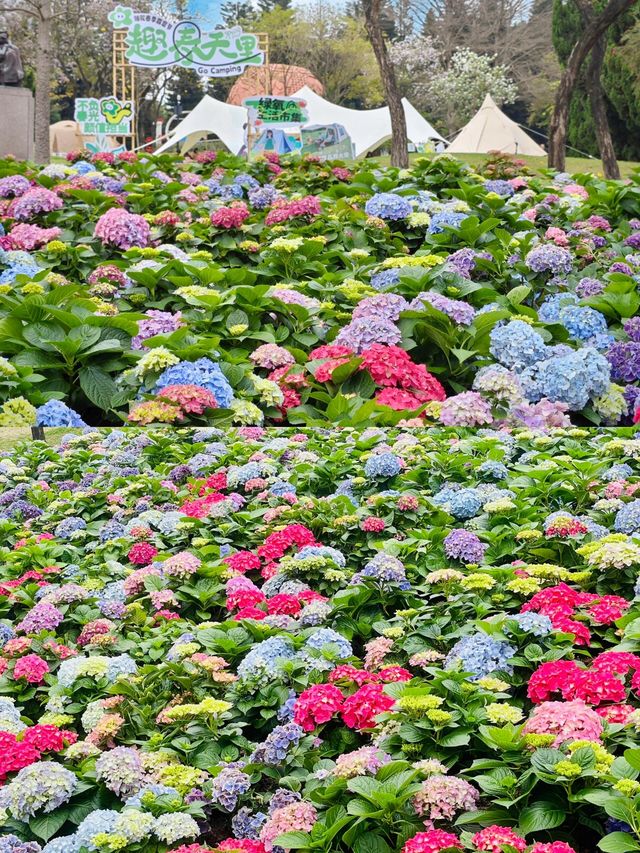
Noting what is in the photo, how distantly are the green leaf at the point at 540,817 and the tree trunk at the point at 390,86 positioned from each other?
1108cm

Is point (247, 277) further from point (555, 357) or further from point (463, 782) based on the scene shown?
point (463, 782)

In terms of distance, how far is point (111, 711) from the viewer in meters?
2.56

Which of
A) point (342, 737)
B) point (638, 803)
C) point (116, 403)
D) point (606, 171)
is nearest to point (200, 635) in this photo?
point (342, 737)

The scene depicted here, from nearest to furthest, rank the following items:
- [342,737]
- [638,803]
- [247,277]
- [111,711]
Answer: [638,803] → [342,737] → [111,711] → [247,277]

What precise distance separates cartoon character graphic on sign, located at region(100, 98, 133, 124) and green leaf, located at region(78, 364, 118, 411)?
19.4 m

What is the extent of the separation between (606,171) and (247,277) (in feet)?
25.0

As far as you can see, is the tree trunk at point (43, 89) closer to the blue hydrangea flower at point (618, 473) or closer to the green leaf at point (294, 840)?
the blue hydrangea flower at point (618, 473)

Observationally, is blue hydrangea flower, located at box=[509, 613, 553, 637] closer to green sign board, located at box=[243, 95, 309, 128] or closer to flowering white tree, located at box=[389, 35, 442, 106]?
green sign board, located at box=[243, 95, 309, 128]

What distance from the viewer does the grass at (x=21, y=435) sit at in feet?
17.1

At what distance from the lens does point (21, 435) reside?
529 centimetres

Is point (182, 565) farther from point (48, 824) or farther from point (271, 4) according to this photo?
point (271, 4)

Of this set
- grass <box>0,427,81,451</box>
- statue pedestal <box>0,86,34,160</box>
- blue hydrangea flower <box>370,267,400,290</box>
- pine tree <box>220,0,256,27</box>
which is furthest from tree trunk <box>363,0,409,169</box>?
pine tree <box>220,0,256,27</box>

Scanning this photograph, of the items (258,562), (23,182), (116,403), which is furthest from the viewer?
(23,182)

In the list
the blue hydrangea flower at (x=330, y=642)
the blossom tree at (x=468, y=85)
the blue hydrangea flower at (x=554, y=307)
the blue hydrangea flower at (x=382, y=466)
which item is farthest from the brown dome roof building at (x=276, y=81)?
the blue hydrangea flower at (x=330, y=642)
